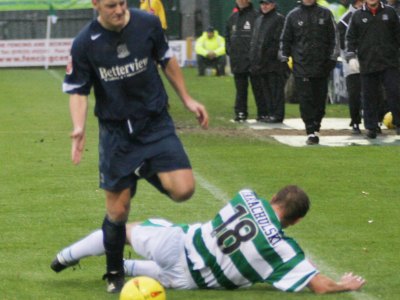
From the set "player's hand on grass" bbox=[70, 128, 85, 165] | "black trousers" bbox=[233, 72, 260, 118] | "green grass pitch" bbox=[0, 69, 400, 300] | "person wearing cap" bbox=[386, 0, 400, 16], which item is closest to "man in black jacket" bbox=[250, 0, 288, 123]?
"black trousers" bbox=[233, 72, 260, 118]

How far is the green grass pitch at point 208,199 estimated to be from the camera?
8992 millimetres

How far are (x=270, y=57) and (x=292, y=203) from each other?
13505 millimetres

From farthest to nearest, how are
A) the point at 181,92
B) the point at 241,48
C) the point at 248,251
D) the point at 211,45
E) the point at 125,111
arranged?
the point at 211,45 → the point at 241,48 → the point at 181,92 → the point at 125,111 → the point at 248,251

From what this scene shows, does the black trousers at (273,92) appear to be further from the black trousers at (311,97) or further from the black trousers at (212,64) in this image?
the black trousers at (212,64)

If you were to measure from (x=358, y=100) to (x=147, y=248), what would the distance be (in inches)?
450

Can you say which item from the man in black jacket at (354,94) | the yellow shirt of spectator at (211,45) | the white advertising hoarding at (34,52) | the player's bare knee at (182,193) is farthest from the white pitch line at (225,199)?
the white advertising hoarding at (34,52)

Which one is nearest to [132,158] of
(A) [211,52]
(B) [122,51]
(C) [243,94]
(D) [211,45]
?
(B) [122,51]

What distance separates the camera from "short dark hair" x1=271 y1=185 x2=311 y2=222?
828 cm

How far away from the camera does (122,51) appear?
8406 mm

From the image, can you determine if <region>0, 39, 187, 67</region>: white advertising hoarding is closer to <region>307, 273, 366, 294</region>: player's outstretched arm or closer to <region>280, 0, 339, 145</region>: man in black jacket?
<region>280, 0, 339, 145</region>: man in black jacket

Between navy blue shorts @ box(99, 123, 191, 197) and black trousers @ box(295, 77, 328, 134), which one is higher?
navy blue shorts @ box(99, 123, 191, 197)

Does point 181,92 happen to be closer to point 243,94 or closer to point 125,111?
point 125,111

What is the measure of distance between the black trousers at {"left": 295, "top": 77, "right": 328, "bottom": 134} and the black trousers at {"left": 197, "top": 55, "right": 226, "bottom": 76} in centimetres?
1762

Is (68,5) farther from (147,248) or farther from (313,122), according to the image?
(147,248)
